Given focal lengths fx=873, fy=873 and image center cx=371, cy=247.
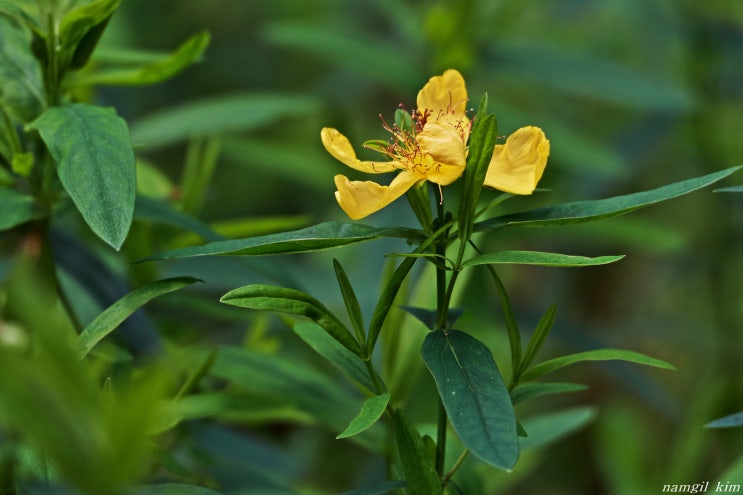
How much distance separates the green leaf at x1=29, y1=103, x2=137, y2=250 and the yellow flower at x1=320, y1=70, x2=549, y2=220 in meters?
0.17

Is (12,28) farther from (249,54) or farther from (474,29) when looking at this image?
(249,54)

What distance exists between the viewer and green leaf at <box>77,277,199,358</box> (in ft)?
2.26

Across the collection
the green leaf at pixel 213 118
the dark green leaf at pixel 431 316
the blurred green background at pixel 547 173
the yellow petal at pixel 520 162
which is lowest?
the blurred green background at pixel 547 173

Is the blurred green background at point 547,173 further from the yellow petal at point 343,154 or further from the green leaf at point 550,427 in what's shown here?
the yellow petal at point 343,154

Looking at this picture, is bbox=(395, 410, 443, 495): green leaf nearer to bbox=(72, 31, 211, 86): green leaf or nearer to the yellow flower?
the yellow flower

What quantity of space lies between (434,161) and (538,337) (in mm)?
181

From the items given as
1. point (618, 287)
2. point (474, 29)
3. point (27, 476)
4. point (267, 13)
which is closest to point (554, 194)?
point (474, 29)

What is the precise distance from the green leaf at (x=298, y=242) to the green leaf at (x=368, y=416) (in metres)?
0.12

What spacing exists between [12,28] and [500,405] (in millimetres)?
635

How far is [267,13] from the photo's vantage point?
2561 millimetres

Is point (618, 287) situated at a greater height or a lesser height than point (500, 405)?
lesser

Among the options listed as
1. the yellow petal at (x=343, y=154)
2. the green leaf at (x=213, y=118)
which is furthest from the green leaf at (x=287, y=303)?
the green leaf at (x=213, y=118)

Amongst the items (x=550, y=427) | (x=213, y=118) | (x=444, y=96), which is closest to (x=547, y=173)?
(x=213, y=118)

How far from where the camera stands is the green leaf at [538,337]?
712 millimetres
